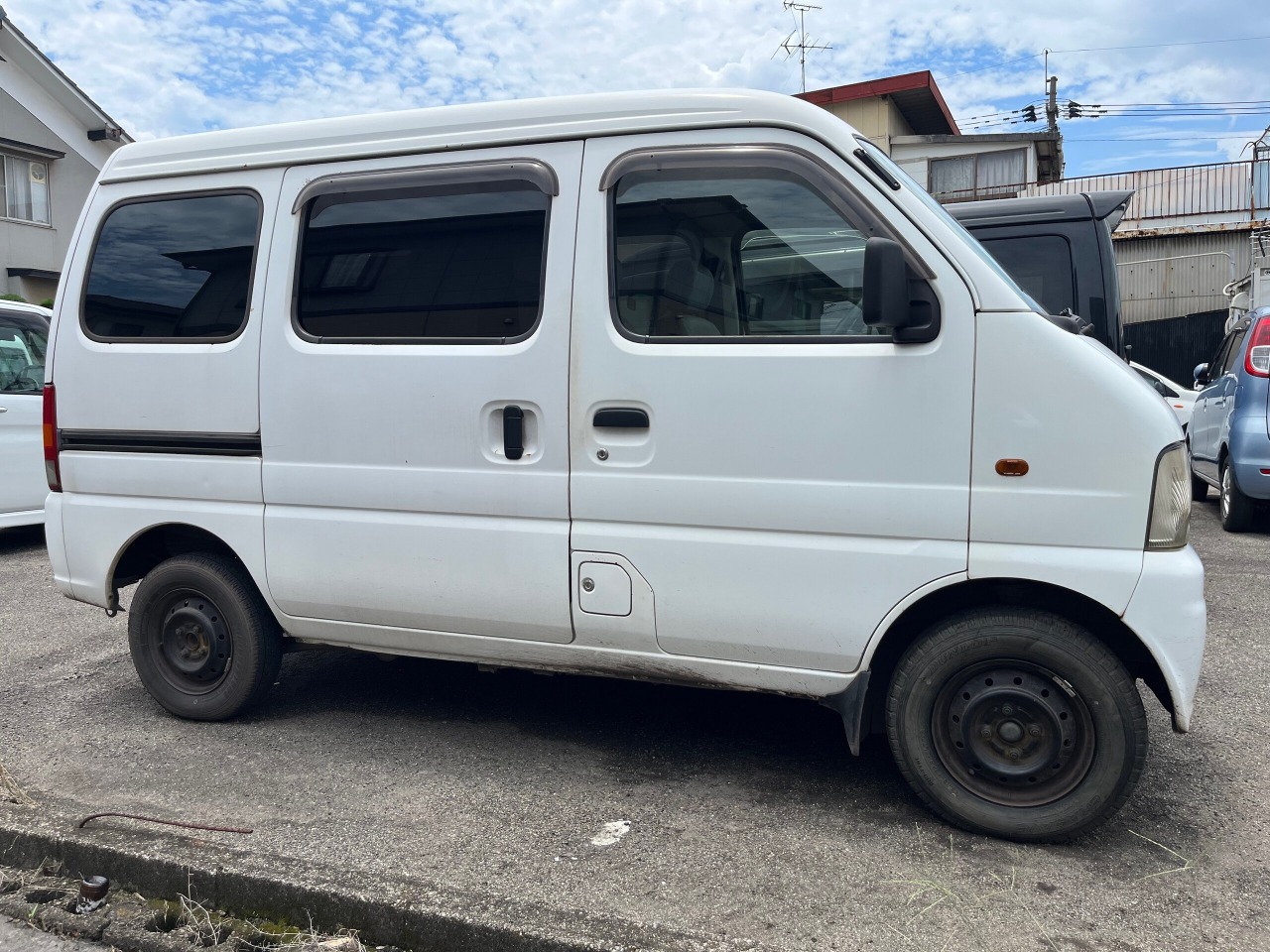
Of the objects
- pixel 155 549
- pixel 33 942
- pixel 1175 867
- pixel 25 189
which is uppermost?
pixel 25 189

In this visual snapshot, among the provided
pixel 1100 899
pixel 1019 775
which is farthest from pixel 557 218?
pixel 1100 899

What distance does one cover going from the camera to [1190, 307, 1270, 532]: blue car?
7.69m

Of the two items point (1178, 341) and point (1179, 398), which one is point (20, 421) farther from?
point (1178, 341)

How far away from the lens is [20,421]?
25.7 feet

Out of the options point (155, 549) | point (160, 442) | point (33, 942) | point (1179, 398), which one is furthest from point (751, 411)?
point (1179, 398)

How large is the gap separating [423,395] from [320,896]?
1.63 metres

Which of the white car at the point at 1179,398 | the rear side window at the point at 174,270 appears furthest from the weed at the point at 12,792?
the white car at the point at 1179,398

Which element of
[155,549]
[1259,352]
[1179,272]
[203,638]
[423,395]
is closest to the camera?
[423,395]

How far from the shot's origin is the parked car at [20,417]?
7.76 meters

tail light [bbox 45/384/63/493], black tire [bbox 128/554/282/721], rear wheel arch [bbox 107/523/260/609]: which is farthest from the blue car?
tail light [bbox 45/384/63/493]

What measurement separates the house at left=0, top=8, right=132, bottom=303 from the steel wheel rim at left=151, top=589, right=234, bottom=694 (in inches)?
769

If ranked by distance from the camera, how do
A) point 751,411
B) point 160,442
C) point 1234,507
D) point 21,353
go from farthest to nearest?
point 1234,507, point 21,353, point 160,442, point 751,411

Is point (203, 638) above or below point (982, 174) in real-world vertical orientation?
below

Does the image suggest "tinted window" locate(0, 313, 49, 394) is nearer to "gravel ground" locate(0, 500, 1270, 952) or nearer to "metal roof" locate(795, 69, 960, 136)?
"gravel ground" locate(0, 500, 1270, 952)
